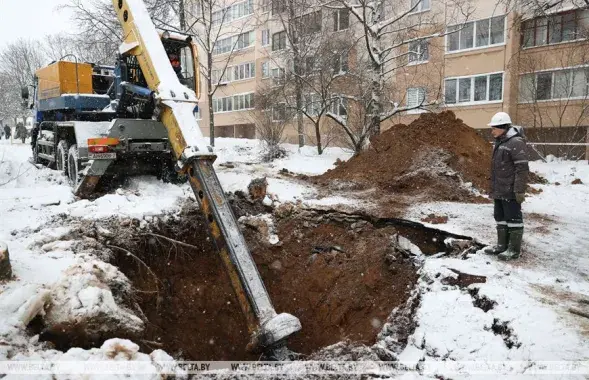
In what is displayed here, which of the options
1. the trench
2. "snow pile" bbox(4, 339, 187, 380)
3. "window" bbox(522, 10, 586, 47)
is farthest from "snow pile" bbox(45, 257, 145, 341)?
"window" bbox(522, 10, 586, 47)

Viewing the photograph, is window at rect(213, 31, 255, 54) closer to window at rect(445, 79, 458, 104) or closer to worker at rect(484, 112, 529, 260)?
window at rect(445, 79, 458, 104)

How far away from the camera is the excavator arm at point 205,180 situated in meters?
4.04

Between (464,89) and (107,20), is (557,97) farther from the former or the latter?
(107,20)

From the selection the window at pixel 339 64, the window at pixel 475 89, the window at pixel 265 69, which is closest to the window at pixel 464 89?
the window at pixel 475 89

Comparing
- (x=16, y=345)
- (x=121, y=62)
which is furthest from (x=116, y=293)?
(x=121, y=62)

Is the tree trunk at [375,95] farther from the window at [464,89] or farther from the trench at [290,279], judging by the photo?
the window at [464,89]

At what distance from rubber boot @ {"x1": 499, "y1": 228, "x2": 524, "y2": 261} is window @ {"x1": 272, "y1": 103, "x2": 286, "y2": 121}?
1637cm

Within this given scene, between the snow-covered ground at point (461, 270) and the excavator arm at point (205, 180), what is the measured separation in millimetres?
1170

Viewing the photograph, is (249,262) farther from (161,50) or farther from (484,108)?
(484,108)

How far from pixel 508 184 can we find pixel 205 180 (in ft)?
12.3

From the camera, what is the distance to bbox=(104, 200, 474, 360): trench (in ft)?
17.5

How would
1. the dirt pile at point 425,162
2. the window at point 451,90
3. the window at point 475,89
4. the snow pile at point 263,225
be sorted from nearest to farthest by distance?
1. the snow pile at point 263,225
2. the dirt pile at point 425,162
3. the window at point 475,89
4. the window at point 451,90

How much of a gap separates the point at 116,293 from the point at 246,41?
30.9 m

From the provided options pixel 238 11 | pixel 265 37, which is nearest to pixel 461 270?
pixel 265 37
